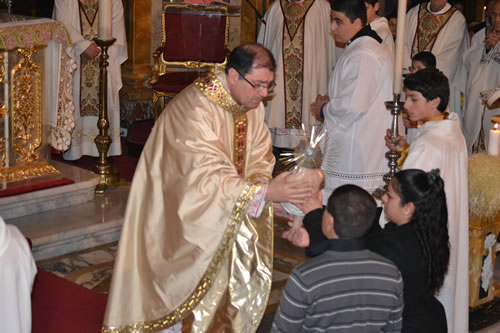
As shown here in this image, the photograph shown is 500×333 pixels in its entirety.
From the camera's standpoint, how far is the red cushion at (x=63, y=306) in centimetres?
466

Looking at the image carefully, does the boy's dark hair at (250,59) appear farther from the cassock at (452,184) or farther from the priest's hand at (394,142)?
the cassock at (452,184)

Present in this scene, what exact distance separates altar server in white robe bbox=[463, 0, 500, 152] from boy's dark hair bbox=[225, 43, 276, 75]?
462 centimetres

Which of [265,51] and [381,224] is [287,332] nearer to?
[265,51]

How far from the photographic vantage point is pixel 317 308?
2965mm

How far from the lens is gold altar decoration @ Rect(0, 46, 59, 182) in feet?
19.7

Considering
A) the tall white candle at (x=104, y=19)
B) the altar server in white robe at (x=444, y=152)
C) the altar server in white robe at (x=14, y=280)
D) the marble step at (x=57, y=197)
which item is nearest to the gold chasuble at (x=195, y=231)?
the altar server in white robe at (x=14, y=280)

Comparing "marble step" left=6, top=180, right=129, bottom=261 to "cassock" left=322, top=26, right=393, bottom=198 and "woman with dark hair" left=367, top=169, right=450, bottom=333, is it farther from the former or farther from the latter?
"woman with dark hair" left=367, top=169, right=450, bottom=333

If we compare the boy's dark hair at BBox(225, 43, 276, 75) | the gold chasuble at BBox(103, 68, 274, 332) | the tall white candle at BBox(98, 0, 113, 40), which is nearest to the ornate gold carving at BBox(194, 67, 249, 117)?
the gold chasuble at BBox(103, 68, 274, 332)

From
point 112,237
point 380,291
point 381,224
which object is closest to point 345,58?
point 381,224

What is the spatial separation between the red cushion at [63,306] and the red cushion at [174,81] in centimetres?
313

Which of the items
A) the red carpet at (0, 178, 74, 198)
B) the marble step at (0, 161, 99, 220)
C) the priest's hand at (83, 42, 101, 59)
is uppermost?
the priest's hand at (83, 42, 101, 59)

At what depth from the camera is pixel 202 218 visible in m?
3.90

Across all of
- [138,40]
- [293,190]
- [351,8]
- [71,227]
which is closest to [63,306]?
[71,227]

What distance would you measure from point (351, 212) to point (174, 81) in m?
5.49
